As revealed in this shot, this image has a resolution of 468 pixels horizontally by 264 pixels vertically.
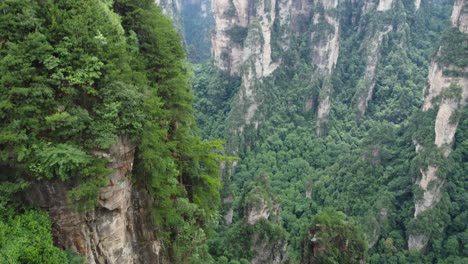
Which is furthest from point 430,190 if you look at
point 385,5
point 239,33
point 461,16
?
point 385,5

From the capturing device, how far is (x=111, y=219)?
10812 millimetres

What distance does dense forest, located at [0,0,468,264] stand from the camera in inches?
377

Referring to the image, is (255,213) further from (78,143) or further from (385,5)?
(385,5)

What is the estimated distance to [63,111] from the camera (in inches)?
386

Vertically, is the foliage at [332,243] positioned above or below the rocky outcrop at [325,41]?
below

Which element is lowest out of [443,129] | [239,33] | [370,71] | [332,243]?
[332,243]

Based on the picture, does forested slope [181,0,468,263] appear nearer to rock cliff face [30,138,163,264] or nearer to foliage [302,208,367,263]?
foliage [302,208,367,263]

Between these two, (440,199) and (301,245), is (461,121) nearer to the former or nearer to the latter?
(440,199)

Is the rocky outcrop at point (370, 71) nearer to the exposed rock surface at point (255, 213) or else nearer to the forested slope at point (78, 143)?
the exposed rock surface at point (255, 213)

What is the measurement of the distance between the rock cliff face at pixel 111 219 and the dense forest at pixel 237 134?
4 centimetres

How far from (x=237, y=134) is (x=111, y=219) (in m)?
46.5

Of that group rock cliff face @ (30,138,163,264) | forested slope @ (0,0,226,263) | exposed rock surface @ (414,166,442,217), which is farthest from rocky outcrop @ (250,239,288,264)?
rock cliff face @ (30,138,163,264)

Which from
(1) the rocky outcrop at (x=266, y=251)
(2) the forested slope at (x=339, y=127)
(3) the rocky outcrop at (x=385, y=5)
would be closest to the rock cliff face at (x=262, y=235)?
(1) the rocky outcrop at (x=266, y=251)

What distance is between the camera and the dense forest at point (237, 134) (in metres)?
9.57
